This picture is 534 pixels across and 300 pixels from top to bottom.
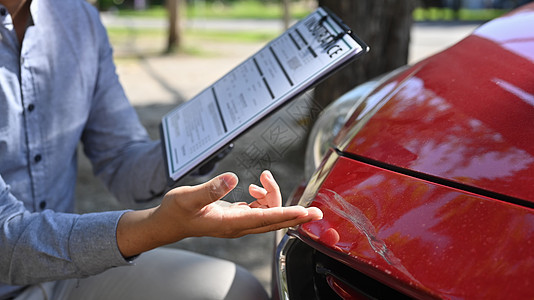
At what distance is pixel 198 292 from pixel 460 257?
0.73 metres

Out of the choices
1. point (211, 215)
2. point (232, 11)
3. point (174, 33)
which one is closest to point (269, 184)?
point (211, 215)

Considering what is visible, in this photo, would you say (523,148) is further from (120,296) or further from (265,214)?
(120,296)

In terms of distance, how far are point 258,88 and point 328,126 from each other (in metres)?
0.52

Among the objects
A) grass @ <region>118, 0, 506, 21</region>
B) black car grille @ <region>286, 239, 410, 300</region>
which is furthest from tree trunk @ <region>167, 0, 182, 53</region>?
black car grille @ <region>286, 239, 410, 300</region>

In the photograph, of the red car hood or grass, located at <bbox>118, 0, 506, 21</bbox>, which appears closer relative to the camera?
the red car hood

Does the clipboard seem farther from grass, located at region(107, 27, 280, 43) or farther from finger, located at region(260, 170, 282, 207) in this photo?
grass, located at region(107, 27, 280, 43)

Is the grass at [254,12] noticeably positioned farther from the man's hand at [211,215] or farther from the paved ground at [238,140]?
the man's hand at [211,215]

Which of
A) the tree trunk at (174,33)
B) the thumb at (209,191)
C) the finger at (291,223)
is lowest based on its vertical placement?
the tree trunk at (174,33)

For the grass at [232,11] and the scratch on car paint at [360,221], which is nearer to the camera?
the scratch on car paint at [360,221]

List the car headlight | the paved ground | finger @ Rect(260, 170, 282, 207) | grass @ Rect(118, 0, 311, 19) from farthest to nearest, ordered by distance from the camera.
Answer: grass @ Rect(118, 0, 311, 19), the car headlight, the paved ground, finger @ Rect(260, 170, 282, 207)

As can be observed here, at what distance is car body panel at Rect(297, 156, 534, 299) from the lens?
0.87 metres

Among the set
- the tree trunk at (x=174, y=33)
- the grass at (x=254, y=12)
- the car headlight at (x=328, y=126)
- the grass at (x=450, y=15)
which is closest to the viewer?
the car headlight at (x=328, y=126)

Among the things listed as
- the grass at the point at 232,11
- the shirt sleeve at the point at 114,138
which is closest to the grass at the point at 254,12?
the grass at the point at 232,11

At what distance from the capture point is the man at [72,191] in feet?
3.52
